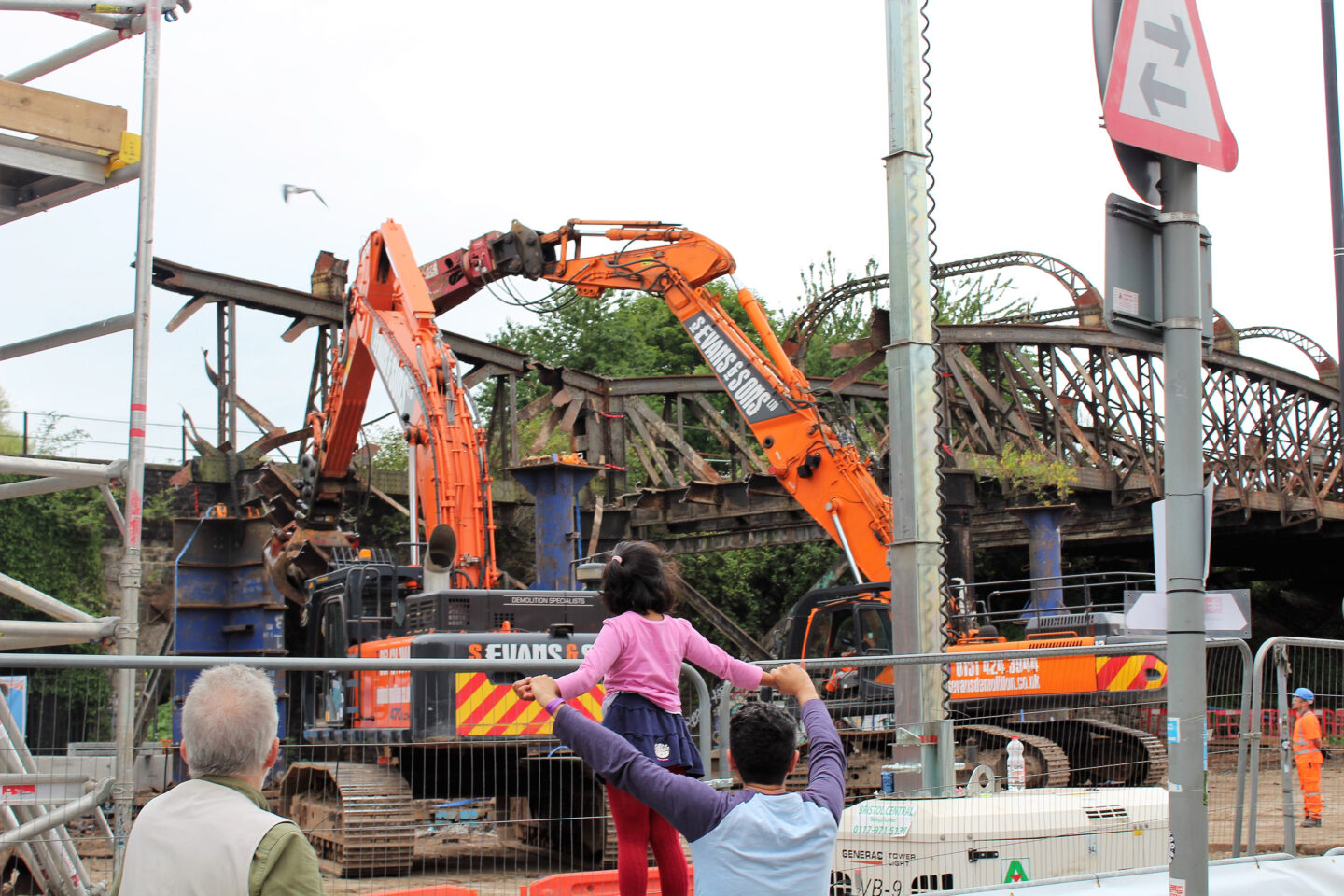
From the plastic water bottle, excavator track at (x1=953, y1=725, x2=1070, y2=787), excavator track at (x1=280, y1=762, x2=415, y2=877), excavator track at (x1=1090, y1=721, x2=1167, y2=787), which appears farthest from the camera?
excavator track at (x1=953, y1=725, x2=1070, y2=787)

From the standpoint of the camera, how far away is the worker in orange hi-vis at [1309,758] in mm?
8609

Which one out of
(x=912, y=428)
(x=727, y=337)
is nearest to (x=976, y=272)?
(x=727, y=337)

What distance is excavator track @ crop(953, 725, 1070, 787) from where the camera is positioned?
1246 cm

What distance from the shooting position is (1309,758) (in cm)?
885

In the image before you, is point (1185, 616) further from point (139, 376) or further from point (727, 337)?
point (727, 337)

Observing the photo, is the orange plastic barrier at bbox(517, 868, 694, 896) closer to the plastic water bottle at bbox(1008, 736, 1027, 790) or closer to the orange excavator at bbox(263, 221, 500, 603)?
the plastic water bottle at bbox(1008, 736, 1027, 790)

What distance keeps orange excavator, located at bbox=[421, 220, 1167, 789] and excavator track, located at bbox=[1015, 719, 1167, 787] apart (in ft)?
0.07

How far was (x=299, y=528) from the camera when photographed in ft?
52.2

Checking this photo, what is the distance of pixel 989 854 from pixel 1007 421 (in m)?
17.9

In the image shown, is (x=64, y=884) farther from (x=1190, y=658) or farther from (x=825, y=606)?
(x=825, y=606)

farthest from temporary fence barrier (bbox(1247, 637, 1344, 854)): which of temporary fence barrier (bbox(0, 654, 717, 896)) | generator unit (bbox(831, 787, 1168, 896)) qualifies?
temporary fence barrier (bbox(0, 654, 717, 896))

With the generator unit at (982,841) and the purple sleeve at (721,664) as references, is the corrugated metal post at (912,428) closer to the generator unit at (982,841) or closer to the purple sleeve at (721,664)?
the generator unit at (982,841)

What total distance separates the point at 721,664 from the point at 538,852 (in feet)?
9.30

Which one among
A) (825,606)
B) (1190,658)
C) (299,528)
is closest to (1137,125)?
(1190,658)
